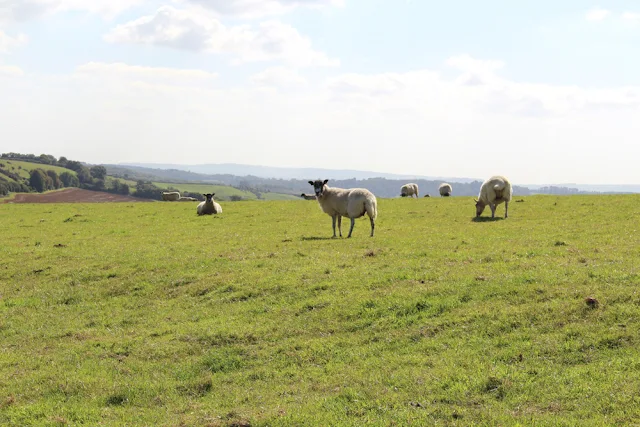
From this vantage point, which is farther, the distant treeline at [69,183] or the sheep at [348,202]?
the distant treeline at [69,183]

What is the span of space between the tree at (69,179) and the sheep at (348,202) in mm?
163738

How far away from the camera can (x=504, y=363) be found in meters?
9.48

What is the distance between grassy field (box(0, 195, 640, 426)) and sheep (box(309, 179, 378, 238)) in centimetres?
207

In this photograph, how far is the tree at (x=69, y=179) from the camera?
169 metres

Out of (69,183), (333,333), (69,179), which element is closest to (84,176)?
(69,179)

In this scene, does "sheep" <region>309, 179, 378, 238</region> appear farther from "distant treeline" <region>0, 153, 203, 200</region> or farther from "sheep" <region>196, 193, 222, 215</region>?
"distant treeline" <region>0, 153, 203, 200</region>

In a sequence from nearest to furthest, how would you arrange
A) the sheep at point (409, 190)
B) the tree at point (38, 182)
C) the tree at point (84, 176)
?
the sheep at point (409, 190) → the tree at point (38, 182) → the tree at point (84, 176)

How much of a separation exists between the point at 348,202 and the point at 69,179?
17025 centimetres

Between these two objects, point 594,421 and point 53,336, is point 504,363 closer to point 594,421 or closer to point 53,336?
point 594,421

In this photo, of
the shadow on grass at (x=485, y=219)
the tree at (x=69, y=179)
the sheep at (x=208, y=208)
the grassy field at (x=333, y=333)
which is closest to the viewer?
the grassy field at (x=333, y=333)

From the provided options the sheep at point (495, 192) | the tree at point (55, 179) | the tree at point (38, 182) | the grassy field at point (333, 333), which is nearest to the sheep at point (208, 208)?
the grassy field at point (333, 333)

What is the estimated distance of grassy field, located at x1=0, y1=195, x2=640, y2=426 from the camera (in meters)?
8.59

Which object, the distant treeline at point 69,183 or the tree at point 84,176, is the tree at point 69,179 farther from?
the tree at point 84,176

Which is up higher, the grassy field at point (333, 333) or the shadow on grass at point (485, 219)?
the shadow on grass at point (485, 219)
